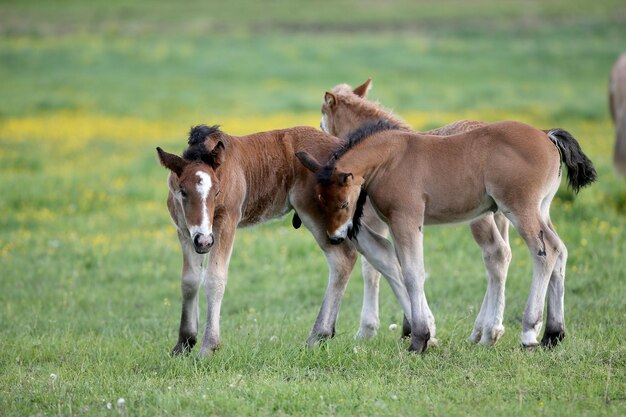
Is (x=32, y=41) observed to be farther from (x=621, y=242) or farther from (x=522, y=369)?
(x=522, y=369)

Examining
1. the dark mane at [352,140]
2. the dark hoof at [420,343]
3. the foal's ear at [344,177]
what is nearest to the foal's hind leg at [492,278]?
the dark hoof at [420,343]

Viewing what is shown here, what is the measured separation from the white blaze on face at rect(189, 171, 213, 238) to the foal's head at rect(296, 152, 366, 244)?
2.85ft

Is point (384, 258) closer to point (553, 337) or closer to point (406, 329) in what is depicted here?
point (406, 329)

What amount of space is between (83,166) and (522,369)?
581 inches

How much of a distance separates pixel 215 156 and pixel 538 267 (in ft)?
9.58

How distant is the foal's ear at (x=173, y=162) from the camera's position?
720 centimetres

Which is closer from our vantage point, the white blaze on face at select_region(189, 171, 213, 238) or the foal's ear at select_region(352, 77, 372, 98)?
the white blaze on face at select_region(189, 171, 213, 238)

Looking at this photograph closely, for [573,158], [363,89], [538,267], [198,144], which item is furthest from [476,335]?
[363,89]

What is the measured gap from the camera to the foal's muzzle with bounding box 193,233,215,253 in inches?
273

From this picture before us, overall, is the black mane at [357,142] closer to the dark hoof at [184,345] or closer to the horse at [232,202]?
the horse at [232,202]

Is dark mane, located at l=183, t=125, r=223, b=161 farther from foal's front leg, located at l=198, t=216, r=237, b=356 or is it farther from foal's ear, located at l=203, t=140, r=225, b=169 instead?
foal's front leg, located at l=198, t=216, r=237, b=356

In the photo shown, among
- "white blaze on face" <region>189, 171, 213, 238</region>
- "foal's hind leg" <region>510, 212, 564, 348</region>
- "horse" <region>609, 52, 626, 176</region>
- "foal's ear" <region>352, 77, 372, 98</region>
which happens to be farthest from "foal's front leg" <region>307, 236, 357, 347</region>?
"horse" <region>609, 52, 626, 176</region>

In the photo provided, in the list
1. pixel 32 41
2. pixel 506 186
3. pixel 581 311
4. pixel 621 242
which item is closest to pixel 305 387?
pixel 506 186

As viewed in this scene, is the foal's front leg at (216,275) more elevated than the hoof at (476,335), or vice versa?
the foal's front leg at (216,275)
